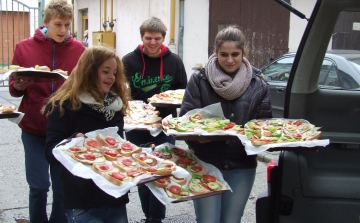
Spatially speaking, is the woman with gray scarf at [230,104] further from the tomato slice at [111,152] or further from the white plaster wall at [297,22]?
the white plaster wall at [297,22]

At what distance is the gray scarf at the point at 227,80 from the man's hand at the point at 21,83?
1.49m

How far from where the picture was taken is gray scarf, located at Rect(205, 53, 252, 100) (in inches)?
115

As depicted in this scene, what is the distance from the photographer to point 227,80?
297cm

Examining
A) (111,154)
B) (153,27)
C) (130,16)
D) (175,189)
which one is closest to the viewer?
(175,189)

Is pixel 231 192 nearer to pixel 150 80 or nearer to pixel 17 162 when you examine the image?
pixel 150 80

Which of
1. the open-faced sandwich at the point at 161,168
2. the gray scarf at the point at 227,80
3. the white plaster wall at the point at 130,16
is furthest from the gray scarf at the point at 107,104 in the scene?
the white plaster wall at the point at 130,16

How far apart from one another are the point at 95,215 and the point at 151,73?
1.80 metres

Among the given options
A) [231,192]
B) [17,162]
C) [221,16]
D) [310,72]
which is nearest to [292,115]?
[310,72]

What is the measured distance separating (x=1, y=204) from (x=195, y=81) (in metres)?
3.21

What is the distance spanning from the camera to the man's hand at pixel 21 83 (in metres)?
3.38

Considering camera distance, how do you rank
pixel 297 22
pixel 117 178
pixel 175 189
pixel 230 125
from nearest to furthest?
pixel 117 178 < pixel 175 189 < pixel 230 125 < pixel 297 22

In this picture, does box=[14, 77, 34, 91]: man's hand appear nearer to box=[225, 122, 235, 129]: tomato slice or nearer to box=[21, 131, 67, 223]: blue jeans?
box=[21, 131, 67, 223]: blue jeans

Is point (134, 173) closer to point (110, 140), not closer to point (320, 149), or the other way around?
point (110, 140)

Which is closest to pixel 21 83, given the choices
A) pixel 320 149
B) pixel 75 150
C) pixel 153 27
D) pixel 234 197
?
pixel 75 150
